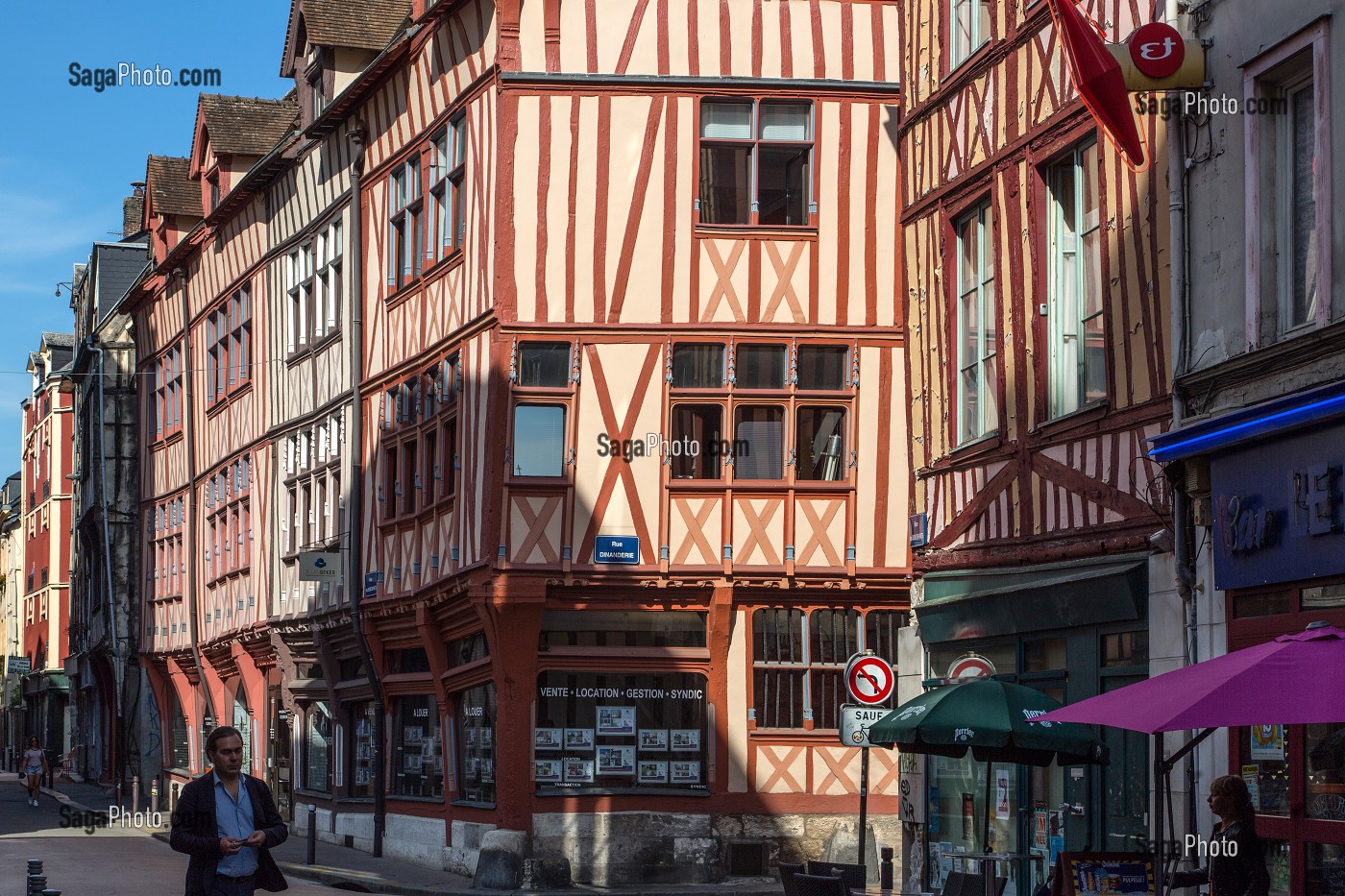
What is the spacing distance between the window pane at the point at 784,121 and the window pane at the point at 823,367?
2362 mm

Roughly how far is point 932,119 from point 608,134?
5.56m

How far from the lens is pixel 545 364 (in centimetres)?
2145

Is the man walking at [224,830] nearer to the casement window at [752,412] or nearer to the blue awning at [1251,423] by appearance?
the blue awning at [1251,423]

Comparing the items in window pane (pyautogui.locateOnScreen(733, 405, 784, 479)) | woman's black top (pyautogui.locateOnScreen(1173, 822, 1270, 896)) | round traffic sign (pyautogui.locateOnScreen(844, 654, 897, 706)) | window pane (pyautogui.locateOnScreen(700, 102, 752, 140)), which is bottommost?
woman's black top (pyautogui.locateOnScreen(1173, 822, 1270, 896))

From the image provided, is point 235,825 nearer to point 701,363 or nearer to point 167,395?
point 701,363

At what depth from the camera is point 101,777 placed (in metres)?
48.8

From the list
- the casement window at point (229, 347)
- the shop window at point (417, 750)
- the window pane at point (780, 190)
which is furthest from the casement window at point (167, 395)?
the window pane at point (780, 190)

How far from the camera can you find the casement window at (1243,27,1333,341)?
441 inches

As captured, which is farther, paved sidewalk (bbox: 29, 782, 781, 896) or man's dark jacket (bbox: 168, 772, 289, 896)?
paved sidewalk (bbox: 29, 782, 781, 896)

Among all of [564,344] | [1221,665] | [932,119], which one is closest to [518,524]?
[564,344]

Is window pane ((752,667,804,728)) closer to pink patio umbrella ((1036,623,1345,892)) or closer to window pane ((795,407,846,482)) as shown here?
window pane ((795,407,846,482))

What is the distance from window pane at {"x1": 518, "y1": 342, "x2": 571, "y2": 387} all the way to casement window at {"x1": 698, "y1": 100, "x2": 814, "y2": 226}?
7.40 feet

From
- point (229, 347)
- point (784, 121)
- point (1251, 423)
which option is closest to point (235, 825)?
point (1251, 423)

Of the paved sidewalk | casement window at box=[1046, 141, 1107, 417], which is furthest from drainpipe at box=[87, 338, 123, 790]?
casement window at box=[1046, 141, 1107, 417]
